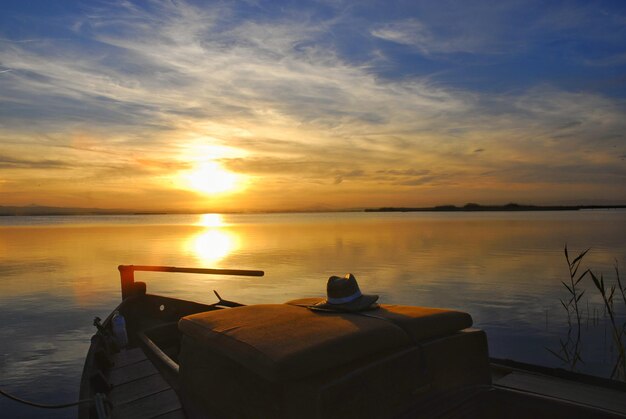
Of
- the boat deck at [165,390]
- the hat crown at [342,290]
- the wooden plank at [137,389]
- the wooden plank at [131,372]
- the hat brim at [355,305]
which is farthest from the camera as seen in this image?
the wooden plank at [131,372]

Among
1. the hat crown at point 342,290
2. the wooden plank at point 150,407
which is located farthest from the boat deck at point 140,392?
the hat crown at point 342,290

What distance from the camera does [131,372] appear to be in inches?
317

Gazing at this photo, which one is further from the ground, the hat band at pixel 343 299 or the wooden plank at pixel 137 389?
the hat band at pixel 343 299

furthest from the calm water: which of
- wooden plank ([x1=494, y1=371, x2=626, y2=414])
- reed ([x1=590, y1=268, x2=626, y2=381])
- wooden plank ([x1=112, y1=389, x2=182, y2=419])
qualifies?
wooden plank ([x1=494, y1=371, x2=626, y2=414])

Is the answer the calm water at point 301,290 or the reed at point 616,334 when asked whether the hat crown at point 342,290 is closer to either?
the reed at point 616,334

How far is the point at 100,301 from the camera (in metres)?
30.0

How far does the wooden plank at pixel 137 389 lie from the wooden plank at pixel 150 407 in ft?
0.64

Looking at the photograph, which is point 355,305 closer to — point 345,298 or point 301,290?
point 345,298

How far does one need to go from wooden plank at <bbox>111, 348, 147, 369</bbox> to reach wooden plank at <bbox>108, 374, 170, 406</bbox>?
124 centimetres

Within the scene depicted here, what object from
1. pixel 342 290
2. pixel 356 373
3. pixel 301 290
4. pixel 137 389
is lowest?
pixel 301 290

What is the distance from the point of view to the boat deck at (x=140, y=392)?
5965 millimetres

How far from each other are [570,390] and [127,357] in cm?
768

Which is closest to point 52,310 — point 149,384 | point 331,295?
point 149,384

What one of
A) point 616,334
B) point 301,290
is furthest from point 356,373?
point 301,290
